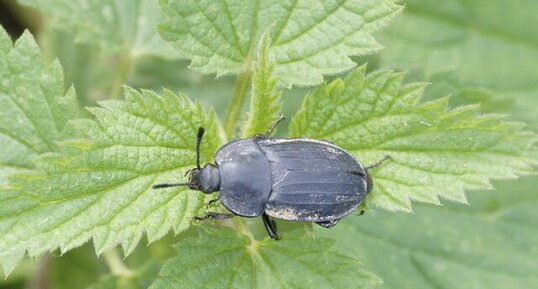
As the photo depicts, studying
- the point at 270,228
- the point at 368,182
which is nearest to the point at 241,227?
the point at 270,228

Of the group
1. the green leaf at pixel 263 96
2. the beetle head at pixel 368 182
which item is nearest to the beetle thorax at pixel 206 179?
the green leaf at pixel 263 96

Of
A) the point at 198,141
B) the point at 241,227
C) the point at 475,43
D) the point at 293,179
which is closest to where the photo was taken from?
the point at 198,141

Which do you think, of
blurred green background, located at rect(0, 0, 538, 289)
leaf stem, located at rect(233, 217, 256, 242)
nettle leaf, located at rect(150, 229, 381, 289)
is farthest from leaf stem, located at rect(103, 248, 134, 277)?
nettle leaf, located at rect(150, 229, 381, 289)

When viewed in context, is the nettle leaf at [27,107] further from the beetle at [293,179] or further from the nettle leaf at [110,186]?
the beetle at [293,179]

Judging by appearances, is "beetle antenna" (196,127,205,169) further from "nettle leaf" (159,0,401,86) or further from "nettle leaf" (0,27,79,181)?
"nettle leaf" (0,27,79,181)

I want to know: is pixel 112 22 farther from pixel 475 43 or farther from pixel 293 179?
pixel 475 43

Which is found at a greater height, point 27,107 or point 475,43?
→ point 27,107

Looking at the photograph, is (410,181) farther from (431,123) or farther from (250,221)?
(250,221)
